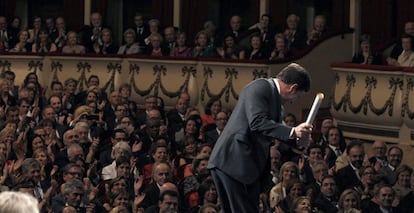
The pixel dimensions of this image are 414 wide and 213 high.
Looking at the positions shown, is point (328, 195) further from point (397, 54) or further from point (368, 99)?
point (397, 54)

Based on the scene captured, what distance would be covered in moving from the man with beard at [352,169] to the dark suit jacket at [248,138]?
23.1 ft

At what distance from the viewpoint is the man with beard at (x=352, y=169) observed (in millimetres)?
17641

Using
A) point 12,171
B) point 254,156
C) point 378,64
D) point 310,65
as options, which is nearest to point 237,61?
point 310,65

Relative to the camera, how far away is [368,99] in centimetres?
2120

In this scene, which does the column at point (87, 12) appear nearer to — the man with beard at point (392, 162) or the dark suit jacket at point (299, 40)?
the dark suit jacket at point (299, 40)

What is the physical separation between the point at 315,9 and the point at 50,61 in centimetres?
484

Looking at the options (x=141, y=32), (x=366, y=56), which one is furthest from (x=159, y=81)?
(x=366, y=56)

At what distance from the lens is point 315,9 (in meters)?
26.8

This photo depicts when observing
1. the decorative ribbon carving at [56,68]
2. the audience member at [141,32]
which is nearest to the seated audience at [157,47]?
the audience member at [141,32]

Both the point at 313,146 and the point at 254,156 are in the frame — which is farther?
the point at 313,146

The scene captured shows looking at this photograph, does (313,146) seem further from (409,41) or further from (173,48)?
(173,48)

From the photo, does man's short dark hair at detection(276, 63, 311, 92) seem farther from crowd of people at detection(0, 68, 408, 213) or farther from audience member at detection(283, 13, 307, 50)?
audience member at detection(283, 13, 307, 50)

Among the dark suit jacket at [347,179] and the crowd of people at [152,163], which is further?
the dark suit jacket at [347,179]

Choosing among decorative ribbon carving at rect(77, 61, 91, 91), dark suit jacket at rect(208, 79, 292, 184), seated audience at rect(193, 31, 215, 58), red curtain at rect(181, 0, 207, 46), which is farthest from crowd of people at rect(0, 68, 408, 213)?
red curtain at rect(181, 0, 207, 46)
